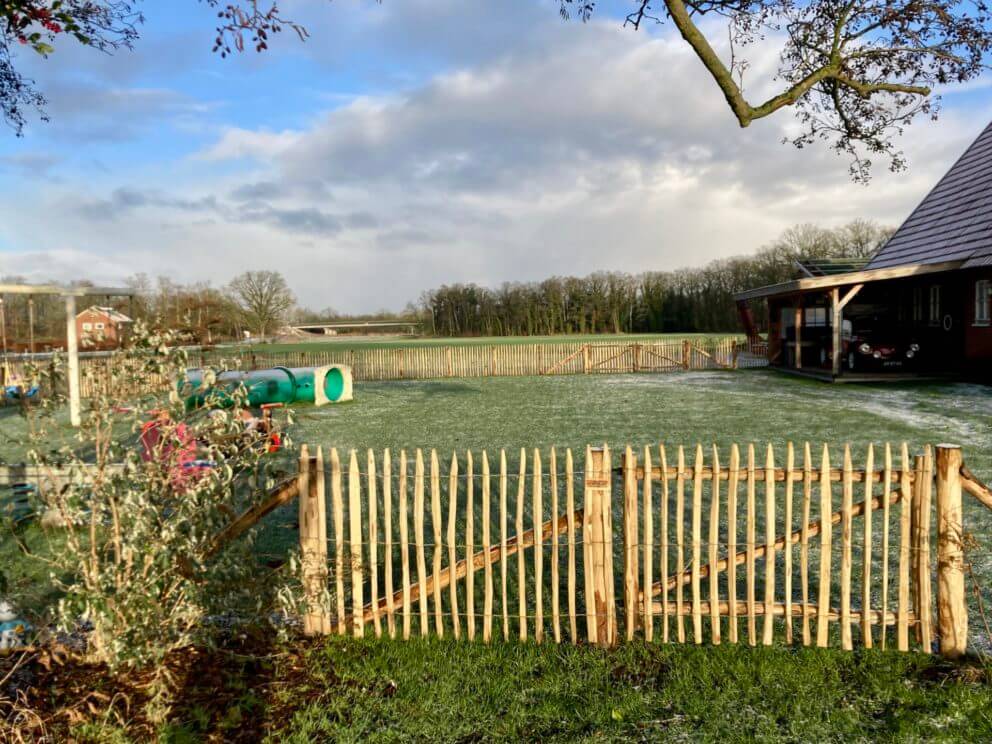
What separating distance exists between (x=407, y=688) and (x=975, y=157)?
88.7 ft

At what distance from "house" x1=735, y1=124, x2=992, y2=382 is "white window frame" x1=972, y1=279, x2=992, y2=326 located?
0.03 meters

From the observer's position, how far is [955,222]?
71.2 feet

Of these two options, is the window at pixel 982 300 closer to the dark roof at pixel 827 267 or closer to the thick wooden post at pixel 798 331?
the dark roof at pixel 827 267

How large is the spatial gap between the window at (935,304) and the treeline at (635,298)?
120 feet

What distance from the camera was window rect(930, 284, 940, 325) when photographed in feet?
71.5

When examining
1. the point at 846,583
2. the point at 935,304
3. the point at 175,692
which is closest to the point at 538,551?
the point at 846,583

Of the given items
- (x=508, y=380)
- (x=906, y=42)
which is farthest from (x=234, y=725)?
(x=508, y=380)

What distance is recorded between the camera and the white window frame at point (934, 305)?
21.8 metres

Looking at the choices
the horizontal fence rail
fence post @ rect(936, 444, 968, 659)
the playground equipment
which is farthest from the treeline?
fence post @ rect(936, 444, 968, 659)

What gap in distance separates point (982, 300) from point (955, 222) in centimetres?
362

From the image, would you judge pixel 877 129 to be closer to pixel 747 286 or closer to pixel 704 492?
pixel 704 492

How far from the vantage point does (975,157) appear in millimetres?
23391

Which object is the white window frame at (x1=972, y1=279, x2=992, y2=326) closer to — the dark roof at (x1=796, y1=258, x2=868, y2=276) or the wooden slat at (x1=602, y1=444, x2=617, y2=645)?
the dark roof at (x1=796, y1=258, x2=868, y2=276)

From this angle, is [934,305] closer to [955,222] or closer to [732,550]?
[955,222]
